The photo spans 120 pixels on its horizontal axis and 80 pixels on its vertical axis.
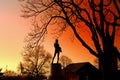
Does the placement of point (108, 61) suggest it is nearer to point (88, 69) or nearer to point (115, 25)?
point (115, 25)

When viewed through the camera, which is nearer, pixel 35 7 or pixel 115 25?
pixel 115 25

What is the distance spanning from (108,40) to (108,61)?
1.54m

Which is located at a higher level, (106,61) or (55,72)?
(106,61)

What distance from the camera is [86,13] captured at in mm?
33000

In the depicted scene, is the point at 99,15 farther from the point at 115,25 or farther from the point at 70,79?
the point at 70,79

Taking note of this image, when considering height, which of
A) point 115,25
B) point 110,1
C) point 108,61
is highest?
point 110,1

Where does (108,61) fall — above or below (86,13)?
below

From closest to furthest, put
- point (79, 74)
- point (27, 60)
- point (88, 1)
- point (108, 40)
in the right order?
point (108, 40) < point (88, 1) < point (79, 74) < point (27, 60)

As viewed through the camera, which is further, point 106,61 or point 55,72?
point 55,72

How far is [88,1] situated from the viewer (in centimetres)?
3247

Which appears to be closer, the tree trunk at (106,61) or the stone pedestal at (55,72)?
the tree trunk at (106,61)

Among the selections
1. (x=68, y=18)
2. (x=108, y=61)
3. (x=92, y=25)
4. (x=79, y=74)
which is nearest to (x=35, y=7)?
(x=68, y=18)

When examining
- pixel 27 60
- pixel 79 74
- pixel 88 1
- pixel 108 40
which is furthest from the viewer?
pixel 27 60

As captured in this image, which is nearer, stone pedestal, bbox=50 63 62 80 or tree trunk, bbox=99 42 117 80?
tree trunk, bbox=99 42 117 80
